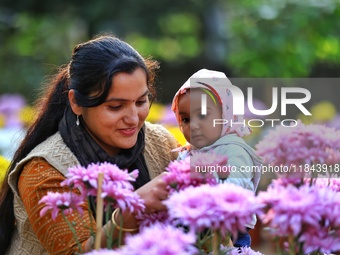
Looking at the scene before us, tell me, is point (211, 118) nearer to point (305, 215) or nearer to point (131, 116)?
point (131, 116)

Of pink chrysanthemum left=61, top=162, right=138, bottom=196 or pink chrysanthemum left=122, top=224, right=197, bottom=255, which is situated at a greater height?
pink chrysanthemum left=61, top=162, right=138, bottom=196

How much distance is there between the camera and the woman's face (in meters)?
2.73

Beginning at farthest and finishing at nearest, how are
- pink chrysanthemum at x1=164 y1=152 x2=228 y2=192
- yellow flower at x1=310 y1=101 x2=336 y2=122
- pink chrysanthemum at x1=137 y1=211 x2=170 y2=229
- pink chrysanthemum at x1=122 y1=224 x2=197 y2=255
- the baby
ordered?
yellow flower at x1=310 y1=101 x2=336 y2=122 < the baby < pink chrysanthemum at x1=137 y1=211 x2=170 y2=229 < pink chrysanthemum at x1=164 y1=152 x2=228 y2=192 < pink chrysanthemum at x1=122 y1=224 x2=197 y2=255

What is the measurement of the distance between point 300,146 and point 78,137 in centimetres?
116

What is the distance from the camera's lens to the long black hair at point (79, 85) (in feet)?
9.18

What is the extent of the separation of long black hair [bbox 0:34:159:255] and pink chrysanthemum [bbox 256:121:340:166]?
938 millimetres

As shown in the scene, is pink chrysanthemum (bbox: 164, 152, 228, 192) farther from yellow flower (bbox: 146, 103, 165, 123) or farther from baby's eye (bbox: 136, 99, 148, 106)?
yellow flower (bbox: 146, 103, 165, 123)

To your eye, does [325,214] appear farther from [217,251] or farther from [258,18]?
[258,18]

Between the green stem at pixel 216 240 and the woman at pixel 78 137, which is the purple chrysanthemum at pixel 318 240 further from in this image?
the woman at pixel 78 137

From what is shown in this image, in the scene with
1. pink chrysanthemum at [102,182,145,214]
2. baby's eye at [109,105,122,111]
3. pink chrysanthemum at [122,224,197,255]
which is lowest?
pink chrysanthemum at [122,224,197,255]

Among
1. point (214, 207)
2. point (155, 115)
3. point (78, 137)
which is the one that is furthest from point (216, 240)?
point (155, 115)

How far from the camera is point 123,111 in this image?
2.73 metres

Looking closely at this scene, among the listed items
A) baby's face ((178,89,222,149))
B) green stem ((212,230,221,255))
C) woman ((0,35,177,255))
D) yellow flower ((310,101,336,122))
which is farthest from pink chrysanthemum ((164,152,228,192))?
yellow flower ((310,101,336,122))

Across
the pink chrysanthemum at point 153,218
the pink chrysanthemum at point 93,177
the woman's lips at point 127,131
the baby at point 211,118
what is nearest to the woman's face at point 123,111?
the woman's lips at point 127,131
